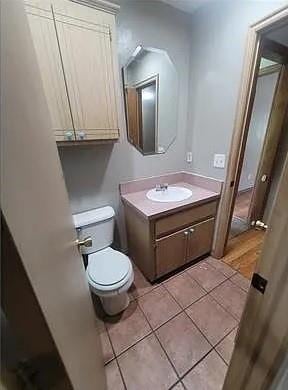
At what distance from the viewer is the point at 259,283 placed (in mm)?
527

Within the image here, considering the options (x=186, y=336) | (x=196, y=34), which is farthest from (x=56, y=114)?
(x=186, y=336)

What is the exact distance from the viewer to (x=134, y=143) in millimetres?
1781

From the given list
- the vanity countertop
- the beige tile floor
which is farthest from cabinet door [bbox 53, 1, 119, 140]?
the beige tile floor

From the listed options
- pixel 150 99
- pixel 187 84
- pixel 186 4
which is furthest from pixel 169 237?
pixel 186 4

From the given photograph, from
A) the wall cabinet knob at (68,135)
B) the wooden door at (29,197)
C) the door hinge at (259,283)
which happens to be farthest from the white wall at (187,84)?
the door hinge at (259,283)

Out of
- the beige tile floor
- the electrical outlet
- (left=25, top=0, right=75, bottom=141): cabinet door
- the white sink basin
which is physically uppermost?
(left=25, top=0, right=75, bottom=141): cabinet door

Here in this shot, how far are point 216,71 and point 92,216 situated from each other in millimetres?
1679

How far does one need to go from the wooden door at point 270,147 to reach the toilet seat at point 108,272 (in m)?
1.98

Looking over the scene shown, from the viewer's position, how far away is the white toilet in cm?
128

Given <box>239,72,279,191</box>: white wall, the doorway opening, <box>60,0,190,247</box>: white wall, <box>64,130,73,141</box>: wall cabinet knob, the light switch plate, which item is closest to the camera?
<box>64,130,73,141</box>: wall cabinet knob

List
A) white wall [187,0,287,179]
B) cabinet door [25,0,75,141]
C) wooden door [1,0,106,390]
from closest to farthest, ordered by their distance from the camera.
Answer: wooden door [1,0,106,390] < cabinet door [25,0,75,141] < white wall [187,0,287,179]

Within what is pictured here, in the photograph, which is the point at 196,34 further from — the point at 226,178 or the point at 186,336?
the point at 186,336

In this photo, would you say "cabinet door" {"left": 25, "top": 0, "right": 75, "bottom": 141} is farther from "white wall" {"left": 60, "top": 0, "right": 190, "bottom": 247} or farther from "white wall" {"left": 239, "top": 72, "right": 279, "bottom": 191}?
"white wall" {"left": 239, "top": 72, "right": 279, "bottom": 191}

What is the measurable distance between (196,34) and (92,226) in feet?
6.60
